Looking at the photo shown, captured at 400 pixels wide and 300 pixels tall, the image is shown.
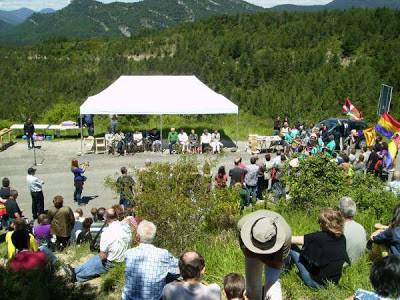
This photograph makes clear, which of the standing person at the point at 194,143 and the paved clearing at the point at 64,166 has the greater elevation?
the standing person at the point at 194,143

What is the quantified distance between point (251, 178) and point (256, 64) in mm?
29735

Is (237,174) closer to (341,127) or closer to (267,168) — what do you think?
(267,168)

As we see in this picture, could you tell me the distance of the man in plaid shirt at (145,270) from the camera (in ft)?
15.6

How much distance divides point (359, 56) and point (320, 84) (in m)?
8.81

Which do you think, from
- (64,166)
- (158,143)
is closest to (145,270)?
(64,166)

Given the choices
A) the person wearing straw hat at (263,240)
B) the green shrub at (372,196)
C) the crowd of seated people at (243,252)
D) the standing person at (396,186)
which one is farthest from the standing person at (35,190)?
the person wearing straw hat at (263,240)

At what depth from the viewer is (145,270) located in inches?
188

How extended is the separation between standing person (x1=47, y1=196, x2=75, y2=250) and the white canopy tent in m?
9.76

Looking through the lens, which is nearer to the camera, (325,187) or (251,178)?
(325,187)

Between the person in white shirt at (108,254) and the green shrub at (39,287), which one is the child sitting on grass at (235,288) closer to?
the green shrub at (39,287)

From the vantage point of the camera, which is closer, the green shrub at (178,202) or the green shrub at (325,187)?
the green shrub at (178,202)

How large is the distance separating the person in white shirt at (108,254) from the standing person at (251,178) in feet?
17.3

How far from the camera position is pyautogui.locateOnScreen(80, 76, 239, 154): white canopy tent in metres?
18.2

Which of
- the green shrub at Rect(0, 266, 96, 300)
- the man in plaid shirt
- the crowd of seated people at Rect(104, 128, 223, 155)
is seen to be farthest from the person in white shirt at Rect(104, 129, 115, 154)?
the man in plaid shirt
